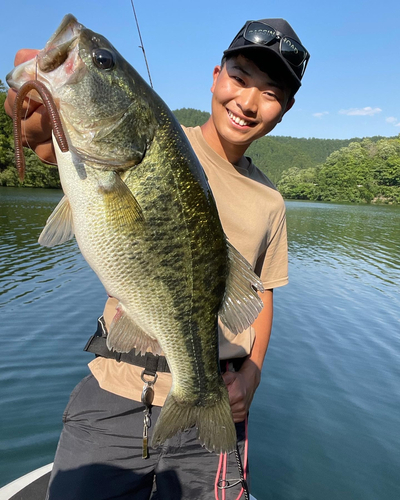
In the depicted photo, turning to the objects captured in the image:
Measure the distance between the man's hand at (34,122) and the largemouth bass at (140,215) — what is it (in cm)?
13

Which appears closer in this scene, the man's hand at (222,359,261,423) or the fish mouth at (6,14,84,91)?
the fish mouth at (6,14,84,91)

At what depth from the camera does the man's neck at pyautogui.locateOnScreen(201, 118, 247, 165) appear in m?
2.43

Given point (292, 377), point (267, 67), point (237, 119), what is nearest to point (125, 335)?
point (237, 119)

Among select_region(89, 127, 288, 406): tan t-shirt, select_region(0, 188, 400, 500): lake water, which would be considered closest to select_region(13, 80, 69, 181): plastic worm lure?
select_region(89, 127, 288, 406): tan t-shirt

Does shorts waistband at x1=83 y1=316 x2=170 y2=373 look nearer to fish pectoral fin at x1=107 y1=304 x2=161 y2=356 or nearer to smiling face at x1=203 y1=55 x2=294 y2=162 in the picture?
Answer: fish pectoral fin at x1=107 y1=304 x2=161 y2=356

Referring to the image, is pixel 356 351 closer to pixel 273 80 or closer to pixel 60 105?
pixel 273 80

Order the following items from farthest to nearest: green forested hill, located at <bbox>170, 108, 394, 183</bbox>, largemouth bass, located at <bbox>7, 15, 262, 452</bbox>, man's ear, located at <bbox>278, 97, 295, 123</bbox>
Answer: green forested hill, located at <bbox>170, 108, 394, 183</bbox> < man's ear, located at <bbox>278, 97, 295, 123</bbox> < largemouth bass, located at <bbox>7, 15, 262, 452</bbox>

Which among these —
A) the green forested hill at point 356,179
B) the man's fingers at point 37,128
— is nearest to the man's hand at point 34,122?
the man's fingers at point 37,128

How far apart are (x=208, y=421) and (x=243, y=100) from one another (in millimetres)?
1779

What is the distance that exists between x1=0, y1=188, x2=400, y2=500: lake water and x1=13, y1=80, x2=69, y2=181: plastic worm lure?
439 cm

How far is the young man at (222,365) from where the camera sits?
2193 mm

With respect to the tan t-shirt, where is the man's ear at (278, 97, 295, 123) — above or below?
above

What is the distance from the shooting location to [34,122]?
181 cm

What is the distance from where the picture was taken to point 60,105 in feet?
5.33
